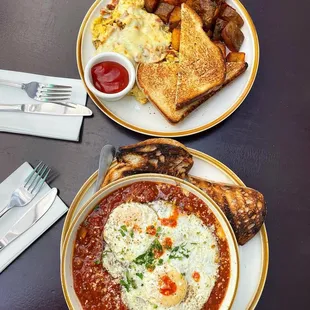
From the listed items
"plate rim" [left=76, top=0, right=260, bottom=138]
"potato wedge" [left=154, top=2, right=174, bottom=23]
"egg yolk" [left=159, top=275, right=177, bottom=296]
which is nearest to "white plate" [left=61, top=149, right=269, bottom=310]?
"plate rim" [left=76, top=0, right=260, bottom=138]

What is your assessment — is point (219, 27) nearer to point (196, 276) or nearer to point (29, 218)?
point (196, 276)

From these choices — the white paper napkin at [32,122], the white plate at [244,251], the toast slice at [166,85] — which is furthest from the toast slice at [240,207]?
the white paper napkin at [32,122]

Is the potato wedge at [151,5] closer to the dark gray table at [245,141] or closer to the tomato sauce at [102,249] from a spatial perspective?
the dark gray table at [245,141]

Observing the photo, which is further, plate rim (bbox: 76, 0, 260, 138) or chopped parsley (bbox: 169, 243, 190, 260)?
plate rim (bbox: 76, 0, 260, 138)

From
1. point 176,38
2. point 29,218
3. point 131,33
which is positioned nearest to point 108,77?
point 131,33

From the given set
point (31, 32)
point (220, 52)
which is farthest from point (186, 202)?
point (31, 32)

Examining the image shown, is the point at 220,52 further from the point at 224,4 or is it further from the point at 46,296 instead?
the point at 46,296

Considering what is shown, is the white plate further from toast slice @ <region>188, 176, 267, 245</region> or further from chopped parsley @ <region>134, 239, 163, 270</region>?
chopped parsley @ <region>134, 239, 163, 270</region>
